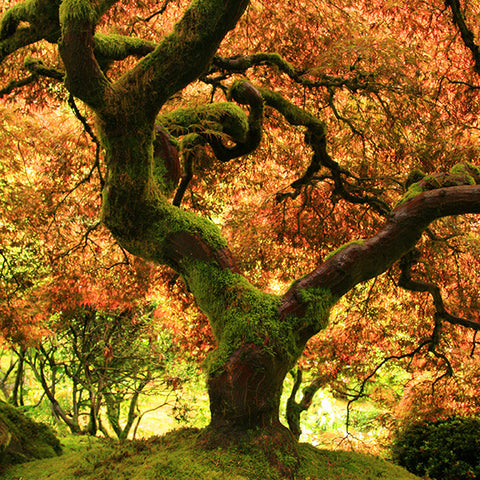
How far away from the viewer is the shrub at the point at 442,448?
17.2 feet

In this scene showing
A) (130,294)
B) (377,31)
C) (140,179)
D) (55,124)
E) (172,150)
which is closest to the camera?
(140,179)

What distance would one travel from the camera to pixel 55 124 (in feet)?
20.8

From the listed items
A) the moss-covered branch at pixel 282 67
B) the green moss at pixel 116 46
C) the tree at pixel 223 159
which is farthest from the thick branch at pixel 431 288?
the green moss at pixel 116 46

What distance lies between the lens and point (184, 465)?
242cm

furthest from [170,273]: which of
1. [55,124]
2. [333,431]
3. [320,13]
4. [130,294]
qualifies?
[333,431]

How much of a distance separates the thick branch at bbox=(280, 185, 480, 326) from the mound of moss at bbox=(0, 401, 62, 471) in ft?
8.41

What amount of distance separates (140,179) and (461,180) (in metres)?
2.54

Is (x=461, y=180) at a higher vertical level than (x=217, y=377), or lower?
higher

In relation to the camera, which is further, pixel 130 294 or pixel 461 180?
pixel 130 294

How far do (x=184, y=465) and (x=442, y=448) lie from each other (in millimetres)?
4430

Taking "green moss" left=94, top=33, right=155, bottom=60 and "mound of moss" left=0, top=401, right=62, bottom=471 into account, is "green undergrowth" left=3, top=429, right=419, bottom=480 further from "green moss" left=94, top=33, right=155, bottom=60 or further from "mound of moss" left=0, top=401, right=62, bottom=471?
"green moss" left=94, top=33, right=155, bottom=60

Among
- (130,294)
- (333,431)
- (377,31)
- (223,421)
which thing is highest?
(377,31)

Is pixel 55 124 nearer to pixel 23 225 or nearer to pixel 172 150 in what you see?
pixel 23 225

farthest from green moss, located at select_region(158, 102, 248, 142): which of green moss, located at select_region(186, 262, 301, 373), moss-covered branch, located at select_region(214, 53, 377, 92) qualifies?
green moss, located at select_region(186, 262, 301, 373)
